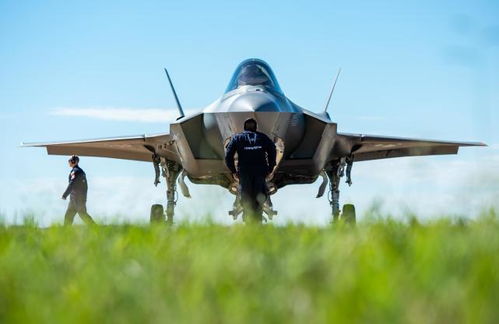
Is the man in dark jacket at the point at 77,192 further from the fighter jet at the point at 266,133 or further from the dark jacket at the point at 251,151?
the dark jacket at the point at 251,151

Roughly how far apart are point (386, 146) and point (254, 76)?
4.69m

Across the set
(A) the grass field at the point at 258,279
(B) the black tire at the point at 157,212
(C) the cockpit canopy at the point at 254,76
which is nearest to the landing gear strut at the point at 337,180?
(C) the cockpit canopy at the point at 254,76

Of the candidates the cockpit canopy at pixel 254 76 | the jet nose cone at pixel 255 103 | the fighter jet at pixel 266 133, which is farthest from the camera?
the cockpit canopy at pixel 254 76

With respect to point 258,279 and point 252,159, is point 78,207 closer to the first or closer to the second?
point 252,159

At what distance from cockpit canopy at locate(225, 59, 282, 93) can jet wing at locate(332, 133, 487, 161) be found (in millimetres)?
2322

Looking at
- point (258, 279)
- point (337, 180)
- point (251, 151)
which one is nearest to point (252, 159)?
point (251, 151)

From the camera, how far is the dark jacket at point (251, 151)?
438 inches

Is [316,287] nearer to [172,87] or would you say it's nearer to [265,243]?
[265,243]

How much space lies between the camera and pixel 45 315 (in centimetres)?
234

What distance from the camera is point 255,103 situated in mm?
12508

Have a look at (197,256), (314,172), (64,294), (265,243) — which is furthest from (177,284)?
(314,172)

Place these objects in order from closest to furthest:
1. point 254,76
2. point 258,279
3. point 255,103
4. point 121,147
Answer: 1. point 258,279
2. point 255,103
3. point 254,76
4. point 121,147

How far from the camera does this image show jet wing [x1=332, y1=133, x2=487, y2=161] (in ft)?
55.0

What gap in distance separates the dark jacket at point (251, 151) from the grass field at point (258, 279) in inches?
241
